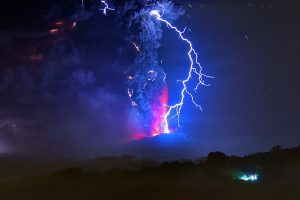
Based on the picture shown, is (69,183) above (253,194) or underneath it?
above

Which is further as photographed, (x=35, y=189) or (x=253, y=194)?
(x=35, y=189)

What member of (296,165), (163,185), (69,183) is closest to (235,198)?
(296,165)

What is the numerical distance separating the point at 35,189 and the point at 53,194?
3.16 meters

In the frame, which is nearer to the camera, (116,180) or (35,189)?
(35,189)

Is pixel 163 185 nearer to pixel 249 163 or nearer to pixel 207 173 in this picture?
pixel 207 173

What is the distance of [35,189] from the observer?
55219 millimetres

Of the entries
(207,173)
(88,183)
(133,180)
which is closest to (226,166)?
(207,173)

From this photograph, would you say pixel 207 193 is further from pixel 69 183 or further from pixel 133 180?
pixel 69 183

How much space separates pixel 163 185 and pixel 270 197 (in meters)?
26.2

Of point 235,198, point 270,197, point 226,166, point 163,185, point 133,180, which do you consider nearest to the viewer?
point 270,197

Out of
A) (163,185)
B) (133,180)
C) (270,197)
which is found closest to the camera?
(270,197)

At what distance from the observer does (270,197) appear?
29734 mm

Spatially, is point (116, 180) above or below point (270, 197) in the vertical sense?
above

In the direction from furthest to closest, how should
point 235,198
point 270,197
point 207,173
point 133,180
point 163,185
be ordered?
point 133,180 < point 163,185 < point 207,173 < point 235,198 < point 270,197
